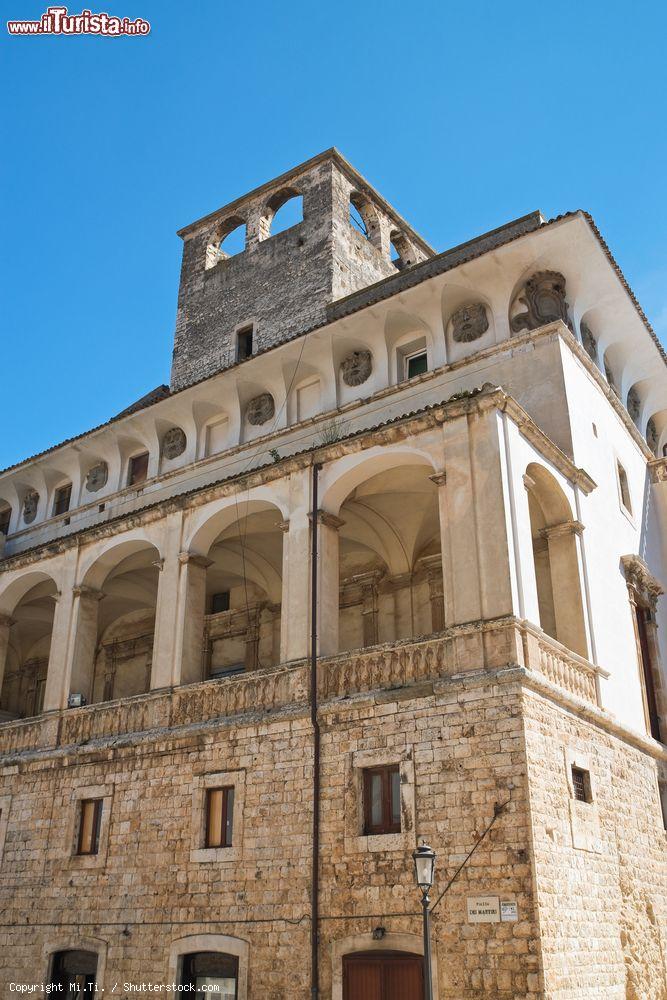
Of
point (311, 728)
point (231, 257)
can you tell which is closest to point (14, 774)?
point (311, 728)

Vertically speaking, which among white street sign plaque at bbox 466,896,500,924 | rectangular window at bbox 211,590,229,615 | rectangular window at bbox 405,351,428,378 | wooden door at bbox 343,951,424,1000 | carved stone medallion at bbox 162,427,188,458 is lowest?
wooden door at bbox 343,951,424,1000

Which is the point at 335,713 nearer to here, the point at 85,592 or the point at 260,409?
the point at 85,592

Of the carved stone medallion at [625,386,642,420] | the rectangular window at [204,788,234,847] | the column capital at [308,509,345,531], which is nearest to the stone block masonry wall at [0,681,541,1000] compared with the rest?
the rectangular window at [204,788,234,847]

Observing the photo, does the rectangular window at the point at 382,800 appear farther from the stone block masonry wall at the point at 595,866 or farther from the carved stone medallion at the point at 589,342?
the carved stone medallion at the point at 589,342

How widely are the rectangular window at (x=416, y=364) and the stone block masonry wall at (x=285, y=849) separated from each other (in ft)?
27.6

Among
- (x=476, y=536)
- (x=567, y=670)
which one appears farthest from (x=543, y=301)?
(x=567, y=670)

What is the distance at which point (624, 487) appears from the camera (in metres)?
20.1

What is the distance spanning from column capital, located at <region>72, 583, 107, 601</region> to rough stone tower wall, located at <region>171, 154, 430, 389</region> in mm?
8920

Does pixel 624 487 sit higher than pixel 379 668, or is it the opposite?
pixel 624 487

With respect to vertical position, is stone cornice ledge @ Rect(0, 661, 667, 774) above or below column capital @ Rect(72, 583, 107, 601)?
below

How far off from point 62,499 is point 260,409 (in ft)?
24.8

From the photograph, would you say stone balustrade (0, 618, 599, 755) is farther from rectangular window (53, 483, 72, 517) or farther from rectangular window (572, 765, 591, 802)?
rectangular window (53, 483, 72, 517)

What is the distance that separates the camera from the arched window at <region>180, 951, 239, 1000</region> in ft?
44.5

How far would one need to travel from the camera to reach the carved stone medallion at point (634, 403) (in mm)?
22297
